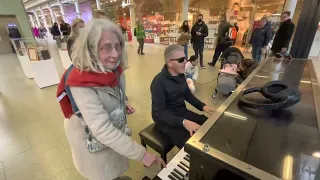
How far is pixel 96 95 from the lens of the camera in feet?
2.63

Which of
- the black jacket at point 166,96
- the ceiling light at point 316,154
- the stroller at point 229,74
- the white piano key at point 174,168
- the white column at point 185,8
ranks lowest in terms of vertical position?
the stroller at point 229,74

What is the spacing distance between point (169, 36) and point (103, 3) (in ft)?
19.7

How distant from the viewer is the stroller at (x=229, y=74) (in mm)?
3150

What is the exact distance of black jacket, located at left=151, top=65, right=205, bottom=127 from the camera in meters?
1.41

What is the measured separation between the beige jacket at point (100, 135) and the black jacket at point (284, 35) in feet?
14.4

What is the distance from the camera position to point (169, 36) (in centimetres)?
1125

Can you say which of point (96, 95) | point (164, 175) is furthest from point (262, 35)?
point (96, 95)

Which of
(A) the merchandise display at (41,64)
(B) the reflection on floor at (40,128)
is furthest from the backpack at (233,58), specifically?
(A) the merchandise display at (41,64)

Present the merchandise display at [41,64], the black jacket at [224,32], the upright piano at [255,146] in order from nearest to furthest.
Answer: the upright piano at [255,146] < the merchandise display at [41,64] < the black jacket at [224,32]

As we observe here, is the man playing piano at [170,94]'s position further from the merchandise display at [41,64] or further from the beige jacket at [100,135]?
the merchandise display at [41,64]

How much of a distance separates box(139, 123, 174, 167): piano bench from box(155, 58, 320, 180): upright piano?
1.42ft

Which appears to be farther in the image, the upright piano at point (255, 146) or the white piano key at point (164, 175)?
the white piano key at point (164, 175)

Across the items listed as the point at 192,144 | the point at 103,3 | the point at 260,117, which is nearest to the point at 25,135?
the point at 192,144

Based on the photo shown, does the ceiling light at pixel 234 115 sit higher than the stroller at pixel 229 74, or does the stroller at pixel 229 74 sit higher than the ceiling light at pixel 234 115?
the ceiling light at pixel 234 115
